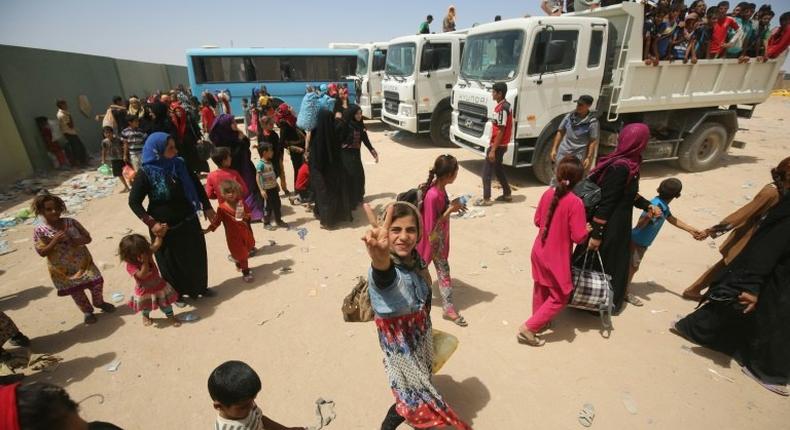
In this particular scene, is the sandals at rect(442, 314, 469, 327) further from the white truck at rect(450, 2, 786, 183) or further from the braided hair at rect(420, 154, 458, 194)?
the white truck at rect(450, 2, 786, 183)

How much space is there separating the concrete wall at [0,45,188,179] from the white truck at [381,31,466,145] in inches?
335

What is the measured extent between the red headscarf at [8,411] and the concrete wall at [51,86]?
31.4 ft

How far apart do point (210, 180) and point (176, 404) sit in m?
2.02

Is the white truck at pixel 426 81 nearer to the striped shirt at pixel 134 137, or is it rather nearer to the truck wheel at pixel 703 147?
the truck wheel at pixel 703 147

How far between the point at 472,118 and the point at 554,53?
1.65 metres

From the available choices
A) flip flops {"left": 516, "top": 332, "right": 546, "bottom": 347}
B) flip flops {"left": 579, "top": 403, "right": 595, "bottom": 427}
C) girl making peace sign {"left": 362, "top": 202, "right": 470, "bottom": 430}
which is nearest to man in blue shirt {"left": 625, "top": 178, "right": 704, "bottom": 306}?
flip flops {"left": 516, "top": 332, "right": 546, "bottom": 347}

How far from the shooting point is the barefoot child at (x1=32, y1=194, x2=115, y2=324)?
2766 mm

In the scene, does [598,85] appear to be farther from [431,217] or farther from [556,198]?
[431,217]

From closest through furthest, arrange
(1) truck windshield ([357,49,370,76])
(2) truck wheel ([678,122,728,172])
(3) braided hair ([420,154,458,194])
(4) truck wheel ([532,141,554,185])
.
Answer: (3) braided hair ([420,154,458,194]), (4) truck wheel ([532,141,554,185]), (2) truck wheel ([678,122,728,172]), (1) truck windshield ([357,49,370,76])

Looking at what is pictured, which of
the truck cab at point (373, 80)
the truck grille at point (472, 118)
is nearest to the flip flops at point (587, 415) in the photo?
the truck grille at point (472, 118)

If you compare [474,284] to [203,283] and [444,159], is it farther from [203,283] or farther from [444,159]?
[203,283]

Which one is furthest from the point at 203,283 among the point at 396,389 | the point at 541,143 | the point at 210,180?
the point at 541,143

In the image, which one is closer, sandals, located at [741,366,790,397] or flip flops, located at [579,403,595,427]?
flip flops, located at [579,403,595,427]

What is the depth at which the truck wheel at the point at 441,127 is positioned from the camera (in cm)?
939
